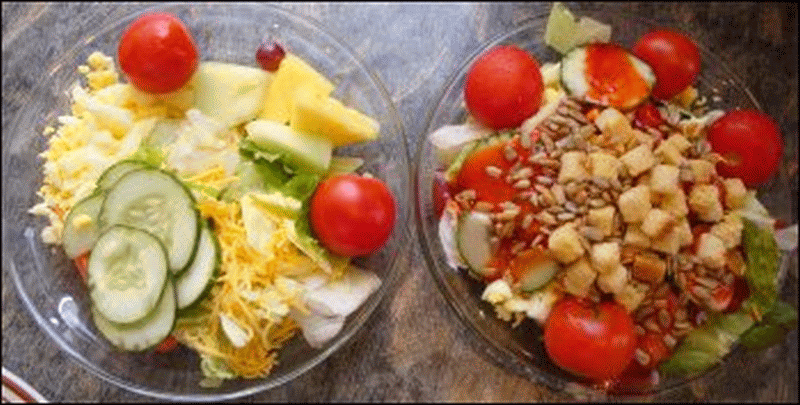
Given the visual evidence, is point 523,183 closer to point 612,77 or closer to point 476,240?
point 476,240

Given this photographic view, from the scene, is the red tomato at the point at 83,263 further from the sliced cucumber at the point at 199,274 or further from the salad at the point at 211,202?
the sliced cucumber at the point at 199,274

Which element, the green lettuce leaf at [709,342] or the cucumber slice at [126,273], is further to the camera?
the green lettuce leaf at [709,342]

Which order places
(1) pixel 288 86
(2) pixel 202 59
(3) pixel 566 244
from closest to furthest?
(3) pixel 566 244
(1) pixel 288 86
(2) pixel 202 59

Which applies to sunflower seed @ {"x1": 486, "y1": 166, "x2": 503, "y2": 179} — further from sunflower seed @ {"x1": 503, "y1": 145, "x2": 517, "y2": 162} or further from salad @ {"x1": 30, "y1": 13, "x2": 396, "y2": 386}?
salad @ {"x1": 30, "y1": 13, "x2": 396, "y2": 386}

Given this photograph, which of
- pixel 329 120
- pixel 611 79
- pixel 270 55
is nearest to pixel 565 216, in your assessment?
pixel 611 79

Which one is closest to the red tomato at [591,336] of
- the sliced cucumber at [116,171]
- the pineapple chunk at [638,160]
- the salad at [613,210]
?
the salad at [613,210]
